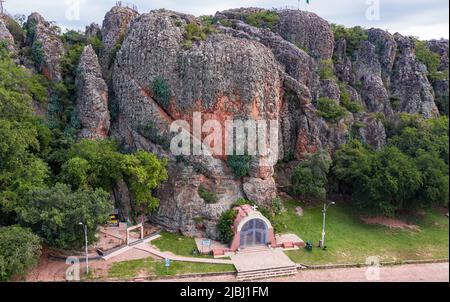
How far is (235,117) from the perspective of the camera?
31.6m

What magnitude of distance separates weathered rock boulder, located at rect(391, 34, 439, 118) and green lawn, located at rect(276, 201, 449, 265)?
1677 centimetres

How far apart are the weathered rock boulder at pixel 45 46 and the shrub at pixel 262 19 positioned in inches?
948

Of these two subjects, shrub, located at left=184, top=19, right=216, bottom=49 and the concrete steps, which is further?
shrub, located at left=184, top=19, right=216, bottom=49

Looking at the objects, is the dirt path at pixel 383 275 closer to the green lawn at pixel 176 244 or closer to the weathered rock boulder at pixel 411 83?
the green lawn at pixel 176 244

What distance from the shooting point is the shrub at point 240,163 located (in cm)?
3130

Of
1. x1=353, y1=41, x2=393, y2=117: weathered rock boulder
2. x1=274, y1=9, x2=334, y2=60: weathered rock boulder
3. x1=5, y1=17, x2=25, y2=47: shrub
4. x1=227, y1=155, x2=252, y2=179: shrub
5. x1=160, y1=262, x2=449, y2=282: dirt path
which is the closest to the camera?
x1=160, y1=262, x2=449, y2=282: dirt path

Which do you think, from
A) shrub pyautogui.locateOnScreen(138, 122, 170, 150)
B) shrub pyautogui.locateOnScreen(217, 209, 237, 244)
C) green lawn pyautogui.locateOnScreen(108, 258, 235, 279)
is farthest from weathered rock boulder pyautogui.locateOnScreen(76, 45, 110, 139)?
shrub pyautogui.locateOnScreen(217, 209, 237, 244)

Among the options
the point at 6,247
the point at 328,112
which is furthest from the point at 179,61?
the point at 6,247

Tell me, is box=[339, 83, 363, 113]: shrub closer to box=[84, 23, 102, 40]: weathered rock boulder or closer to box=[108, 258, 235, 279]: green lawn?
box=[108, 258, 235, 279]: green lawn

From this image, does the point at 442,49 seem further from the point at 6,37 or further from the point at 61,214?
the point at 6,37

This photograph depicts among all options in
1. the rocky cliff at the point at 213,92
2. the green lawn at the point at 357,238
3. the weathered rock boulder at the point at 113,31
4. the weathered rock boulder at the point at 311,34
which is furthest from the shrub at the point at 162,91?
the weathered rock boulder at the point at 311,34

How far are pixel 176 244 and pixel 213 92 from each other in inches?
531

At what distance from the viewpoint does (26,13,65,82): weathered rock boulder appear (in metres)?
36.8
